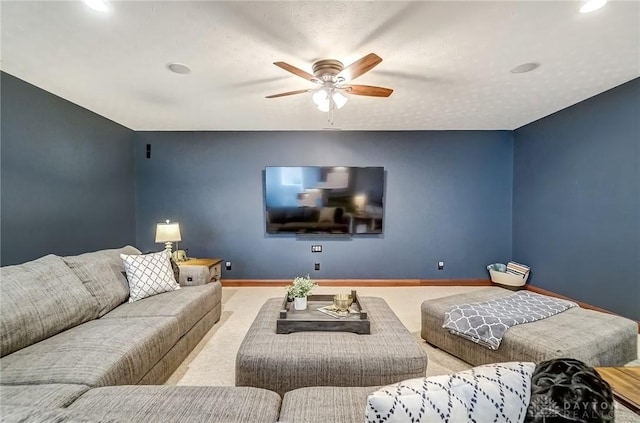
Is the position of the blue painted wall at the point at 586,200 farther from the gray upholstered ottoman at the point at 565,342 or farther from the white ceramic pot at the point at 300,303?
the white ceramic pot at the point at 300,303

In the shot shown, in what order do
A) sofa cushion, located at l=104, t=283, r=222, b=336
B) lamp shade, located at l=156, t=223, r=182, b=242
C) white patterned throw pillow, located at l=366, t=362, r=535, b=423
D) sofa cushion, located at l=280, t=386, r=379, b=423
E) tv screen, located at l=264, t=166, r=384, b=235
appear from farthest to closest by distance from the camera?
tv screen, located at l=264, t=166, r=384, b=235 → lamp shade, located at l=156, t=223, r=182, b=242 → sofa cushion, located at l=104, t=283, r=222, b=336 → sofa cushion, located at l=280, t=386, r=379, b=423 → white patterned throw pillow, located at l=366, t=362, r=535, b=423

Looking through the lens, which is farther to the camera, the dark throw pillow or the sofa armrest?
the sofa armrest

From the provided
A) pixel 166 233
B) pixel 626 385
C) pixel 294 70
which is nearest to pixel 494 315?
pixel 626 385

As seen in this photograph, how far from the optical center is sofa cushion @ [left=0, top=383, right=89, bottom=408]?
1.20m

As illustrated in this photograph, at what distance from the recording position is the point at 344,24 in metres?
2.00

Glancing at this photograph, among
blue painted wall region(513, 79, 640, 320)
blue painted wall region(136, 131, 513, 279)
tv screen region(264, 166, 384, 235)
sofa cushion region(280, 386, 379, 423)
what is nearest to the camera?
sofa cushion region(280, 386, 379, 423)

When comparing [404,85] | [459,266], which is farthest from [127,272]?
[459,266]

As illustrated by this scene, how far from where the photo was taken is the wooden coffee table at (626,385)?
123cm

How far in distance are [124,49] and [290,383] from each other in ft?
9.13

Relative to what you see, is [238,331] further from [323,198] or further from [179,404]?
[323,198]

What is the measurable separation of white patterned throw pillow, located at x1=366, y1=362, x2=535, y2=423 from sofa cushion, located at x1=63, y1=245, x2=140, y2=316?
243 cm

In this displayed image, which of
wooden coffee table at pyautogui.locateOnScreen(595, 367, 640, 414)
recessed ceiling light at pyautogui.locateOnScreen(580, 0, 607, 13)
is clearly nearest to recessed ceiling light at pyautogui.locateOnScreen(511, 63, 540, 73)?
recessed ceiling light at pyautogui.locateOnScreen(580, 0, 607, 13)

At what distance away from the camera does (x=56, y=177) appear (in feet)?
10.7

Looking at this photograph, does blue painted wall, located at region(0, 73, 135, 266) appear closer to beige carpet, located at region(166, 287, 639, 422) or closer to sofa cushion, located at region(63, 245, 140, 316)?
sofa cushion, located at region(63, 245, 140, 316)
